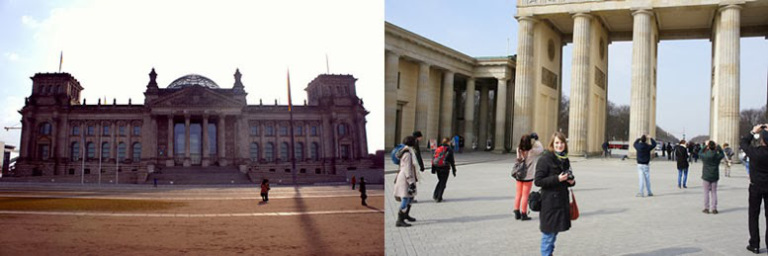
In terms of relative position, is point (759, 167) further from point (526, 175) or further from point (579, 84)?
point (579, 84)

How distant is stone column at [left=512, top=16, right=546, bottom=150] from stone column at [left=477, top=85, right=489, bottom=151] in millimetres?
12866

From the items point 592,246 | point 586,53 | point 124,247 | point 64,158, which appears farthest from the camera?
point 586,53

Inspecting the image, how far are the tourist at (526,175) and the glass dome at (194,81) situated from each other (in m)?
4.47

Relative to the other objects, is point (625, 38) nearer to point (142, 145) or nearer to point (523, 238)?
point (523, 238)

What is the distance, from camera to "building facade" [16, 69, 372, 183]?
142 inches

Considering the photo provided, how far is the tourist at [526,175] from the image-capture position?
23.8 ft

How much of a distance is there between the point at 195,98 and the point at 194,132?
0.25 metres

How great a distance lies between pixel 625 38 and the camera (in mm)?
42094

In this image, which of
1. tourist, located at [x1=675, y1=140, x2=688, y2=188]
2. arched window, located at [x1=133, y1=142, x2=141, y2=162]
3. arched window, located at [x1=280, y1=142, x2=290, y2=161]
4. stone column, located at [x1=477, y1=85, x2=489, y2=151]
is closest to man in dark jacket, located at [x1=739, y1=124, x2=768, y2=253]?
arched window, located at [x1=280, y1=142, x2=290, y2=161]

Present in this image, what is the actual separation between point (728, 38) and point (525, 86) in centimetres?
1130

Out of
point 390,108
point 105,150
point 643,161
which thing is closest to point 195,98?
point 105,150

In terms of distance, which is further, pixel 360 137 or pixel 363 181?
pixel 363 181

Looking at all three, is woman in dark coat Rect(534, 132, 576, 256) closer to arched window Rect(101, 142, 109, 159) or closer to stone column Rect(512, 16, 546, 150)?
arched window Rect(101, 142, 109, 159)

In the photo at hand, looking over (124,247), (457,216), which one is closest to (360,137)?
(124,247)
